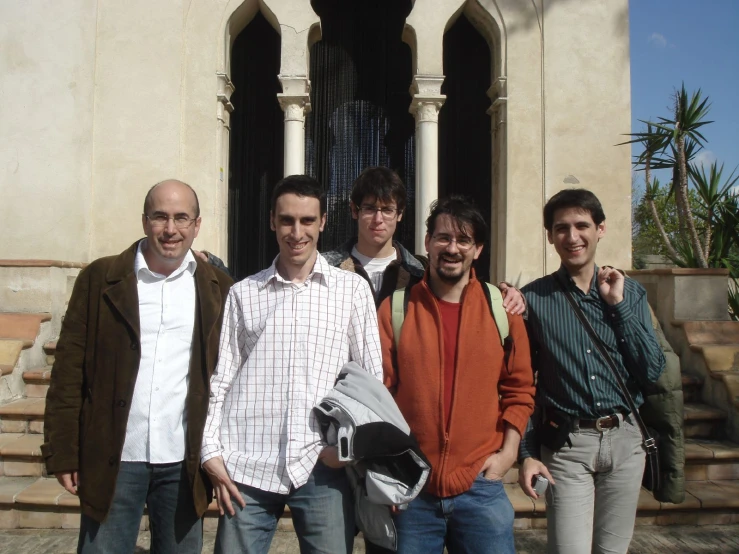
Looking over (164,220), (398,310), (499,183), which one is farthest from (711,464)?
(164,220)

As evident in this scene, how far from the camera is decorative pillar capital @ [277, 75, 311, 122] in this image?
19.8 ft

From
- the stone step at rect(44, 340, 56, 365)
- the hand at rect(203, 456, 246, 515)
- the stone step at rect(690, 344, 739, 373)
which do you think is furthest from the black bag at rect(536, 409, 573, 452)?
the stone step at rect(44, 340, 56, 365)

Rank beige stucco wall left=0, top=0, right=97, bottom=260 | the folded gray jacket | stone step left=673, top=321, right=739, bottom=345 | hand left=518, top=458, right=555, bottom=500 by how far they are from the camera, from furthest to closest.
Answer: beige stucco wall left=0, top=0, right=97, bottom=260 < stone step left=673, top=321, right=739, bottom=345 < hand left=518, top=458, right=555, bottom=500 < the folded gray jacket

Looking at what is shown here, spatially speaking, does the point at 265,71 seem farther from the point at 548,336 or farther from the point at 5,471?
the point at 548,336

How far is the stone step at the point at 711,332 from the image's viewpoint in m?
5.17

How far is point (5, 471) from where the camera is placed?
4.26m

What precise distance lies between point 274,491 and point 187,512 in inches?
18.1

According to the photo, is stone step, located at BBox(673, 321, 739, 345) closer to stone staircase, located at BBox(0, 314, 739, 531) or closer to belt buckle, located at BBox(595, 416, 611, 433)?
stone staircase, located at BBox(0, 314, 739, 531)

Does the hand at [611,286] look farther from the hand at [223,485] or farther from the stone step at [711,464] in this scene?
the stone step at [711,464]

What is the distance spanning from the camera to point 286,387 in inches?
80.2

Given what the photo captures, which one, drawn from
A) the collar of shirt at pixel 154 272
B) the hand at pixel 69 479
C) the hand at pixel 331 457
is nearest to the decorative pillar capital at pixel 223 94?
the collar of shirt at pixel 154 272

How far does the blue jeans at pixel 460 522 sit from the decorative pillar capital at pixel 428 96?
478cm

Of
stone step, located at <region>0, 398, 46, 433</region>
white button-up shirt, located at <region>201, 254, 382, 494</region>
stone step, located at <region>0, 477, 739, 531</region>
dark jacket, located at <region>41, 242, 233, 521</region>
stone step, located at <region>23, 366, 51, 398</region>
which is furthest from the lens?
stone step, located at <region>23, 366, 51, 398</region>

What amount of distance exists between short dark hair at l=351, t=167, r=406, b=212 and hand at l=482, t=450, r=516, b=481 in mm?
1272
